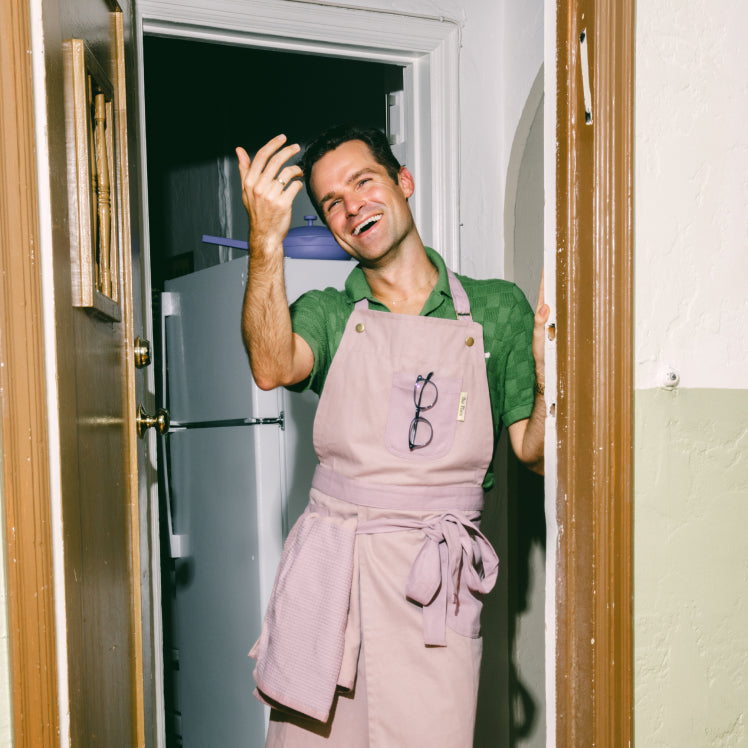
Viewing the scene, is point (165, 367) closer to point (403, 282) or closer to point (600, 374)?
point (403, 282)

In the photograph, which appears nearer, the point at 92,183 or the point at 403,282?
the point at 92,183

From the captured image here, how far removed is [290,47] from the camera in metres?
2.00

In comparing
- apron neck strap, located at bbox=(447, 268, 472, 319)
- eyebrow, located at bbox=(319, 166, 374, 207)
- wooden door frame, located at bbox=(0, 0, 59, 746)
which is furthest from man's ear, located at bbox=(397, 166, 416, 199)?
wooden door frame, located at bbox=(0, 0, 59, 746)

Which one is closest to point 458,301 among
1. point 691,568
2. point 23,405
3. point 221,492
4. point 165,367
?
point 691,568

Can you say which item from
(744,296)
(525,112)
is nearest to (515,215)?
(525,112)

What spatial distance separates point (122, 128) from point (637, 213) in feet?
2.88

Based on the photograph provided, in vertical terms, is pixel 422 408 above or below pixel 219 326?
below

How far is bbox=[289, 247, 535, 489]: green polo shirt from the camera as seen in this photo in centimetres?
159

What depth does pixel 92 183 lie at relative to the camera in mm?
1194

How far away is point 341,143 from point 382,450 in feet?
2.12

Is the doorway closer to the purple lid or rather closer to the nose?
the purple lid

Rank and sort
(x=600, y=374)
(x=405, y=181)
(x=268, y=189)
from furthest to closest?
1. (x=405, y=181)
2. (x=268, y=189)
3. (x=600, y=374)

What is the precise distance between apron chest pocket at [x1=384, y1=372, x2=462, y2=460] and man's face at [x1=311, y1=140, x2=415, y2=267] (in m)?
0.27

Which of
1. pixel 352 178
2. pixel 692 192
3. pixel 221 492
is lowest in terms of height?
pixel 221 492
